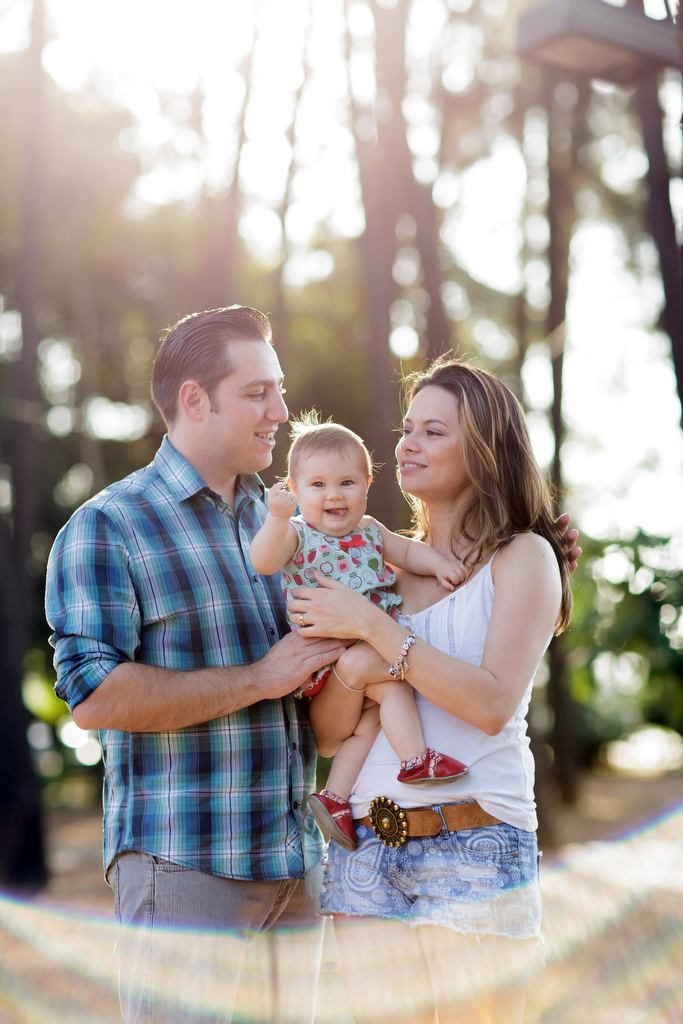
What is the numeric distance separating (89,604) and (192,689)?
332 millimetres

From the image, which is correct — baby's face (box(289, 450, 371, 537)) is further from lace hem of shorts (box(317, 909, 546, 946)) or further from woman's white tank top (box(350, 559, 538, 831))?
lace hem of shorts (box(317, 909, 546, 946))

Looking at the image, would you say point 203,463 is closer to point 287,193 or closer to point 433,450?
point 433,450

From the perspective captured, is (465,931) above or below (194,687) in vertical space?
below

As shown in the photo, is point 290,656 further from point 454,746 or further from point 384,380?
point 384,380

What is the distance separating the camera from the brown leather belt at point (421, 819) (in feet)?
9.88

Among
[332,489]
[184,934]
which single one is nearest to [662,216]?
[332,489]

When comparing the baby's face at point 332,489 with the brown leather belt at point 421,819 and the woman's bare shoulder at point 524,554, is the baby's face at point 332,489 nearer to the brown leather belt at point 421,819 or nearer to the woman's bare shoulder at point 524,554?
the woman's bare shoulder at point 524,554

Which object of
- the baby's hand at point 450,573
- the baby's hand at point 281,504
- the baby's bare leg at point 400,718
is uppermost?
the baby's hand at point 281,504

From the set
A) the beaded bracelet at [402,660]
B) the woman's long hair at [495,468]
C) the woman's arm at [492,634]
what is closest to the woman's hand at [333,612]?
the woman's arm at [492,634]

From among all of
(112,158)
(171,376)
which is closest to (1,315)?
(112,158)

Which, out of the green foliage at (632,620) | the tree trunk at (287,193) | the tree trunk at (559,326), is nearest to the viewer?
the green foliage at (632,620)

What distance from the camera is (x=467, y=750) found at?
3.07 m

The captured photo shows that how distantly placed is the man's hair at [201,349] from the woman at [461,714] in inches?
21.8

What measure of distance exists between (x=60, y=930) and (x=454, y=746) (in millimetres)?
8191
